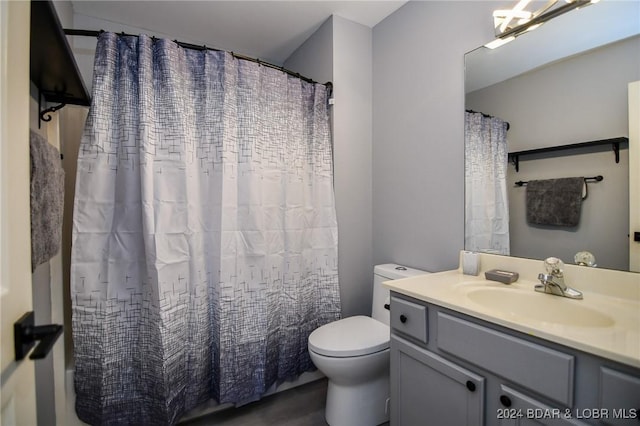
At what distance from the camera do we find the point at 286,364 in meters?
1.85

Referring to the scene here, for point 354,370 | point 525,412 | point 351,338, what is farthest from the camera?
point 351,338

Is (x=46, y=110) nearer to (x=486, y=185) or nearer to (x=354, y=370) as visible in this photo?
(x=354, y=370)

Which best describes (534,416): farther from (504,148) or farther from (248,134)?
(248,134)

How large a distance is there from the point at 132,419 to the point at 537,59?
2.66m

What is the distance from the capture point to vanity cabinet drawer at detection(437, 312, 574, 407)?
745mm

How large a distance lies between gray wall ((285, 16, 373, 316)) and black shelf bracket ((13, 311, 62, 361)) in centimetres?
163

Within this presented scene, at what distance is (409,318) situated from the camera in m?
1.17

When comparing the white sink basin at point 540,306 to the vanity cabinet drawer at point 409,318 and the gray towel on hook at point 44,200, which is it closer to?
the vanity cabinet drawer at point 409,318

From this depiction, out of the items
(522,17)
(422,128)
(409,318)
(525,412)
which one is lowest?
(525,412)

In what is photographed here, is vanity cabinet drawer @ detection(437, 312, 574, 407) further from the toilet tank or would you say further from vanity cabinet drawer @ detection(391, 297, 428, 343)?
the toilet tank

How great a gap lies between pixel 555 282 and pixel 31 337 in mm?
1623

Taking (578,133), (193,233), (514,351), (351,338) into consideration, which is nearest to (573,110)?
(578,133)

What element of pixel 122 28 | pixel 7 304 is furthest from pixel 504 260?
pixel 122 28

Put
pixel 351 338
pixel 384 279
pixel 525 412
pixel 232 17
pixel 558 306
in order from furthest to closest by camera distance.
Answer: pixel 232 17 < pixel 384 279 < pixel 351 338 < pixel 558 306 < pixel 525 412
